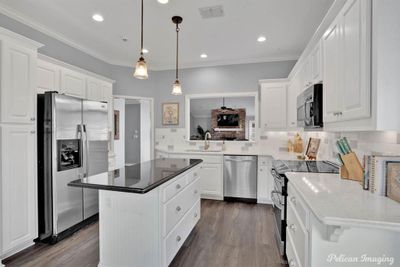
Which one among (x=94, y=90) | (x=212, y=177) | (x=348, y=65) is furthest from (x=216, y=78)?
(x=348, y=65)

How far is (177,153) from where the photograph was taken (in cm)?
435

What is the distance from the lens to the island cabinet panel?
173cm

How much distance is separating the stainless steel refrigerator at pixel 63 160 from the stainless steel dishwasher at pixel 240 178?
2360 millimetres

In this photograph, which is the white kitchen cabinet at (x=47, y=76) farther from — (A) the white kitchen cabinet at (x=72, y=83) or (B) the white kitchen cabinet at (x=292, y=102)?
(B) the white kitchen cabinet at (x=292, y=102)

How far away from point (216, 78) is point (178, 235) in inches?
137

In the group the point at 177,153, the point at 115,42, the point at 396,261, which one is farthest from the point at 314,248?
the point at 115,42

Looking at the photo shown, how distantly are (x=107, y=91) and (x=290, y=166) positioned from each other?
340 centimetres

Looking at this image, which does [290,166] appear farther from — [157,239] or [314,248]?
[157,239]

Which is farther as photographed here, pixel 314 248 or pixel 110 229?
pixel 110 229

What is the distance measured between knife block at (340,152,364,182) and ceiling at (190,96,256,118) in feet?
13.2

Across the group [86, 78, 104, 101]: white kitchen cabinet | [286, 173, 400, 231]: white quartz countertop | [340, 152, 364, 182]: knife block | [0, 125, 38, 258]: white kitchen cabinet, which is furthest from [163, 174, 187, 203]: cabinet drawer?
[86, 78, 104, 101]: white kitchen cabinet

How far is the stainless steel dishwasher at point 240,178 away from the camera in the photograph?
3.96 metres

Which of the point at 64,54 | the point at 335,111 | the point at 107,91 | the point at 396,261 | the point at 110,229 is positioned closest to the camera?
the point at 396,261

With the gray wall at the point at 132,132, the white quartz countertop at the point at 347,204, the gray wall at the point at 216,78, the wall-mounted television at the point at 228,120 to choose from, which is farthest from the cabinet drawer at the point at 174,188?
the gray wall at the point at 132,132
